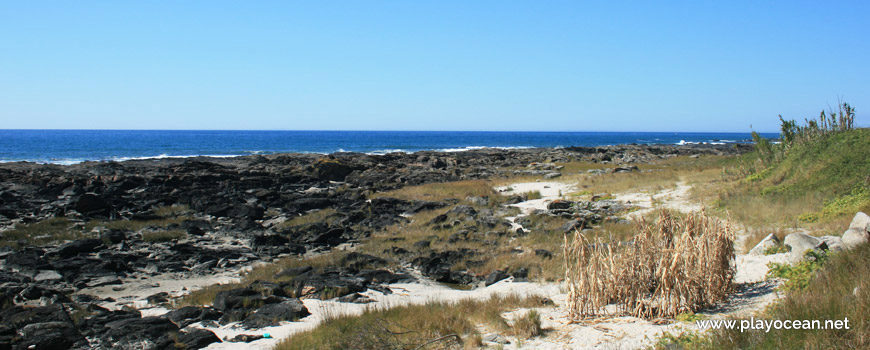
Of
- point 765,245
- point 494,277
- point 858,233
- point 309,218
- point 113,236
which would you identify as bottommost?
point 309,218

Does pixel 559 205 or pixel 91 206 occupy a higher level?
pixel 559 205

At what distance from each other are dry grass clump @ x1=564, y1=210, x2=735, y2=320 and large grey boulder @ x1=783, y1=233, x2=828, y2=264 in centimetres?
143

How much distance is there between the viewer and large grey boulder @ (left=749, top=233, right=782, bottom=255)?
10.1m

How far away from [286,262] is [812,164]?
1700cm

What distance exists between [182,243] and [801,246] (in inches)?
689

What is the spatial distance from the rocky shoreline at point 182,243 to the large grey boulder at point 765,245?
5.01m

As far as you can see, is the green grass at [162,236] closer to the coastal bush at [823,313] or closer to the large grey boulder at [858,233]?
the coastal bush at [823,313]

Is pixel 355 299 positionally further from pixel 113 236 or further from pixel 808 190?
pixel 808 190

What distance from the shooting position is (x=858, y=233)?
8.02 metres

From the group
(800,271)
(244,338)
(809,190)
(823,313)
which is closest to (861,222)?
(800,271)

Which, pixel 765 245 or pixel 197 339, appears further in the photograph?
pixel 765 245

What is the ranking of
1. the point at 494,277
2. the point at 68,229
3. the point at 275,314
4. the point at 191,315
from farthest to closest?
1. the point at 68,229
2. the point at 494,277
3. the point at 191,315
4. the point at 275,314

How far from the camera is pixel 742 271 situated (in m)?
9.09

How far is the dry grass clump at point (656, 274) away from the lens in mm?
6871
